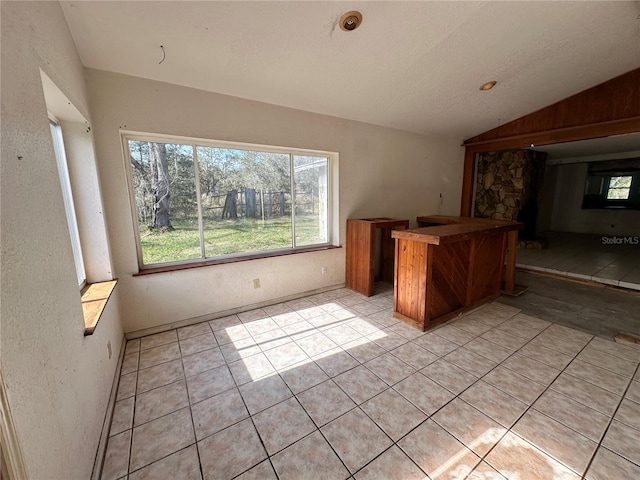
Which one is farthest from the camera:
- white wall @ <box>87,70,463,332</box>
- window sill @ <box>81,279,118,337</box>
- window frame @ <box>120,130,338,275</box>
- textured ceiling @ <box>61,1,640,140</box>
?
window frame @ <box>120,130,338,275</box>

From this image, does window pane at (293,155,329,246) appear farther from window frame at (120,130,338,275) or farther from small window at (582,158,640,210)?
small window at (582,158,640,210)

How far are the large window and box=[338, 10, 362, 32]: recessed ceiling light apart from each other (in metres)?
1.51

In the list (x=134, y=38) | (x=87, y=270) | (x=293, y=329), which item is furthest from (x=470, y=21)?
(x=87, y=270)

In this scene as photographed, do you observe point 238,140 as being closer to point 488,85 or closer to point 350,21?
point 350,21

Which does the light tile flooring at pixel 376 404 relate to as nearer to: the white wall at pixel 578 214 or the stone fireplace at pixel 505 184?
the stone fireplace at pixel 505 184

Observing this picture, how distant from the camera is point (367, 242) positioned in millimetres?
3584

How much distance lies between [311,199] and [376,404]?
2.63 meters

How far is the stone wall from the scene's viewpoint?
233 inches

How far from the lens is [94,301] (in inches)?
74.7

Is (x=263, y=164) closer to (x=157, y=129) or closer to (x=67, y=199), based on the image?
(x=157, y=129)

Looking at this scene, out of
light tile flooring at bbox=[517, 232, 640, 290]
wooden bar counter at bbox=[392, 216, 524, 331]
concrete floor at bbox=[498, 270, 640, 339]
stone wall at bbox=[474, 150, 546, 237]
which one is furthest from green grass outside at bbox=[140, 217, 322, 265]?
stone wall at bbox=[474, 150, 546, 237]

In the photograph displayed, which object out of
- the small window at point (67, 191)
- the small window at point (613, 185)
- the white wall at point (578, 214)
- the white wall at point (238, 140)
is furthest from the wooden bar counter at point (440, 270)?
the white wall at point (578, 214)

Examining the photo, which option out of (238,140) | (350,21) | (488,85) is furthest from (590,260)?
(238,140)

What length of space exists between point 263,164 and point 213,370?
2.28 m
